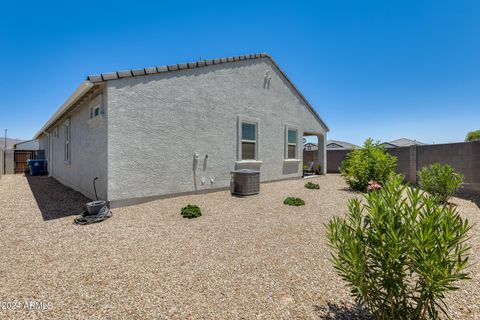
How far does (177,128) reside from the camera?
7.65 metres

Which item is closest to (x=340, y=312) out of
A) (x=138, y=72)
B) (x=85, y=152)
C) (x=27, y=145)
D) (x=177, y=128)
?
(x=177, y=128)

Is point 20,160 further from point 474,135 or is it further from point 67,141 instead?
point 474,135

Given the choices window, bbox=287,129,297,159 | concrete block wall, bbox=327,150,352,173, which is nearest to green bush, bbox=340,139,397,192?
window, bbox=287,129,297,159

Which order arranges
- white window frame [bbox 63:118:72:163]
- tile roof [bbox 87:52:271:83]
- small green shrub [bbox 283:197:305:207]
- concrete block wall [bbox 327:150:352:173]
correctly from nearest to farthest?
tile roof [bbox 87:52:271:83], small green shrub [bbox 283:197:305:207], white window frame [bbox 63:118:72:163], concrete block wall [bbox 327:150:352:173]

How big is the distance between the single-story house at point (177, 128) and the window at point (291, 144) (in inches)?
3.2

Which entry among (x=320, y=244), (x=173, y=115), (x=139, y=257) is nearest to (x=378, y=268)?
(x=320, y=244)

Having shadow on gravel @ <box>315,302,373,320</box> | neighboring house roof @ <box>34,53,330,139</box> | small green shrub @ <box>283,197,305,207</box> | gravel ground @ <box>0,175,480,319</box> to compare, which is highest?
neighboring house roof @ <box>34,53,330,139</box>

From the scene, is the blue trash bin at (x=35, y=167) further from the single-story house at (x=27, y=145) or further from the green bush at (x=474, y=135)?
the green bush at (x=474, y=135)

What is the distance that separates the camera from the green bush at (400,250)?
1686 millimetres

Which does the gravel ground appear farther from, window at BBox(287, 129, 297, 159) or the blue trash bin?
the blue trash bin

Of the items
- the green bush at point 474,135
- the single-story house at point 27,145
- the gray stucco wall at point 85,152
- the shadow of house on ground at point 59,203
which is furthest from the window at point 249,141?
the green bush at point 474,135

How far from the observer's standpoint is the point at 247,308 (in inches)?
101

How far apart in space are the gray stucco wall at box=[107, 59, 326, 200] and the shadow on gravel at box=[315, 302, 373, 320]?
6.01 meters

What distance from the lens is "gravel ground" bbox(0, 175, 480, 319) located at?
2551 millimetres
